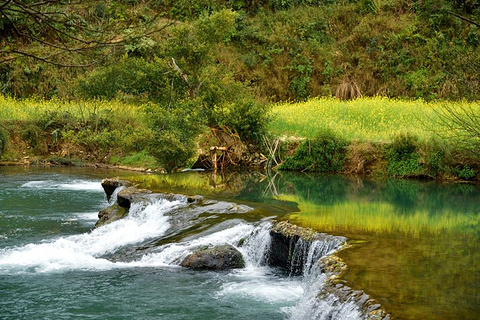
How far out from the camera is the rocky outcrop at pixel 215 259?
9.26 m

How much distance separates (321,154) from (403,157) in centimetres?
220

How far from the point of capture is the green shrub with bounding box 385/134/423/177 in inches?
638

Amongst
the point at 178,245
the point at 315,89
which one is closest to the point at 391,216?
the point at 178,245

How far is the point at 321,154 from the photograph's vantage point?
17.3 metres

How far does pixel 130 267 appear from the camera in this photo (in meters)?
9.39

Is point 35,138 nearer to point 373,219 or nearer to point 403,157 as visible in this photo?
point 403,157

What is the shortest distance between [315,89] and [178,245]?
19.3 meters

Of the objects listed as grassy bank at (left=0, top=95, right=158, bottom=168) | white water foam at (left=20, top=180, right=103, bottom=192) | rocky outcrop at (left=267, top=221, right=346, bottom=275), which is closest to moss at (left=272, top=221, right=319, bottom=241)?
rocky outcrop at (left=267, top=221, right=346, bottom=275)

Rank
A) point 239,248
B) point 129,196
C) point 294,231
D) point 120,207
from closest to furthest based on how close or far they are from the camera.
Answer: point 294,231 → point 239,248 → point 129,196 → point 120,207


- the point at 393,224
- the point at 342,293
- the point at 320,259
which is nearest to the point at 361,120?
the point at 393,224

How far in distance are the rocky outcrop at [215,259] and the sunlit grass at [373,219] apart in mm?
1079

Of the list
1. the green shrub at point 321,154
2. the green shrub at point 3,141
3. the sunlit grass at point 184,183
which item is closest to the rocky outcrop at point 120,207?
the sunlit grass at point 184,183

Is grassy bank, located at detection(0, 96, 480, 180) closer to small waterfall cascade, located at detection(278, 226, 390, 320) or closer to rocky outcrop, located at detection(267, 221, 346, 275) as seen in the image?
rocky outcrop, located at detection(267, 221, 346, 275)

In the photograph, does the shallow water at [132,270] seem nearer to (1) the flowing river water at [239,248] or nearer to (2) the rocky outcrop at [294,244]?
(1) the flowing river water at [239,248]
